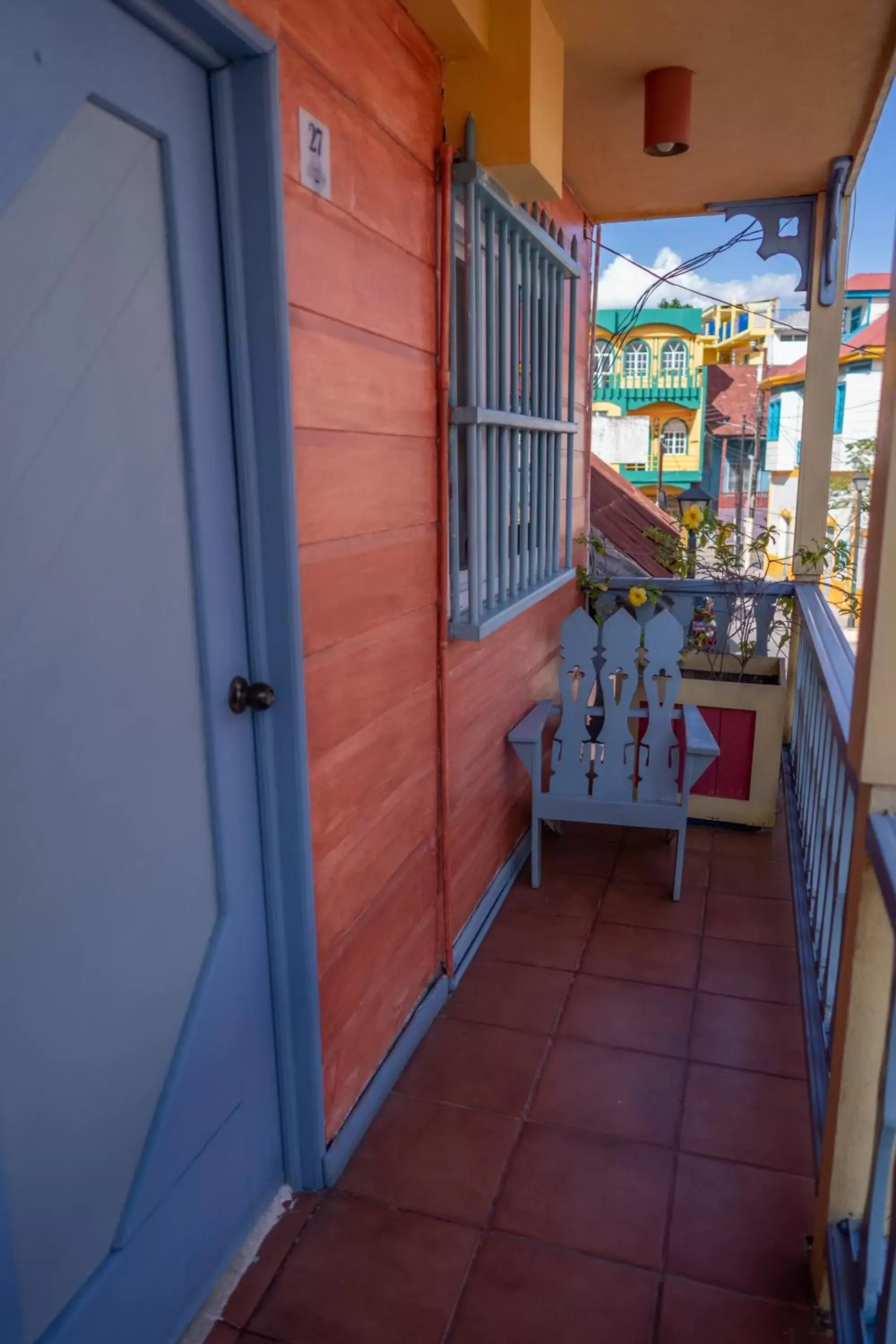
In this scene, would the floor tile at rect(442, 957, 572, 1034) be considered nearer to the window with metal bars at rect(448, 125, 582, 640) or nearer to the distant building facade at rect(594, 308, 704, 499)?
the window with metal bars at rect(448, 125, 582, 640)

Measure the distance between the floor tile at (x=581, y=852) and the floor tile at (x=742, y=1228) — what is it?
1389 millimetres

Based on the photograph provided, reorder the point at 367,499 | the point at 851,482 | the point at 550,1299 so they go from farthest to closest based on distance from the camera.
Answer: the point at 851,482 < the point at 367,499 < the point at 550,1299

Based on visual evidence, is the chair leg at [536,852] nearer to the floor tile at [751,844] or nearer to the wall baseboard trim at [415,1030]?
the wall baseboard trim at [415,1030]

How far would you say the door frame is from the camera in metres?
1.34

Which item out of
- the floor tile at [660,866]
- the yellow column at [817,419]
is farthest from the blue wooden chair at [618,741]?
the yellow column at [817,419]

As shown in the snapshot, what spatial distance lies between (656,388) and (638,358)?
48.6 inches

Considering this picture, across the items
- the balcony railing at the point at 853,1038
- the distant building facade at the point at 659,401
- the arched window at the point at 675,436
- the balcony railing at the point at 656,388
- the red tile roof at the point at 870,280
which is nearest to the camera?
the balcony railing at the point at 853,1038

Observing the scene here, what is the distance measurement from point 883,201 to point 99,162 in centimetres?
457

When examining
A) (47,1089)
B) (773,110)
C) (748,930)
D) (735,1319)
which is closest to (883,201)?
(773,110)

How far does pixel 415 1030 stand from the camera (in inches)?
87.6

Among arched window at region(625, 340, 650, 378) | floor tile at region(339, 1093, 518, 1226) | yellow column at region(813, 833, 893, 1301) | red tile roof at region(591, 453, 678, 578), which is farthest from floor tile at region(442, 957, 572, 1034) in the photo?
arched window at region(625, 340, 650, 378)

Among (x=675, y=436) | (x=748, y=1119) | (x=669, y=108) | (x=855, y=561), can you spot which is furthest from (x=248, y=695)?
(x=675, y=436)

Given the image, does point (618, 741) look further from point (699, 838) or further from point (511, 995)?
point (511, 995)

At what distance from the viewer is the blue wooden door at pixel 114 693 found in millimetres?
1041
